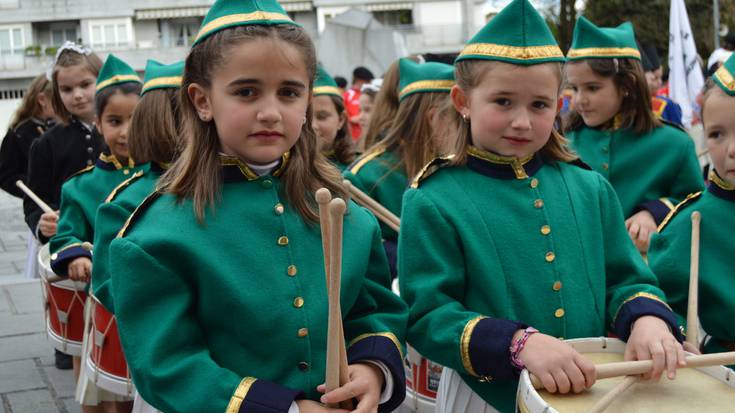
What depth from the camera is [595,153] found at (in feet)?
14.3

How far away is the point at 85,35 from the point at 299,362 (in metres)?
44.7

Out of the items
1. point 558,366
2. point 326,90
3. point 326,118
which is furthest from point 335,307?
point 326,90

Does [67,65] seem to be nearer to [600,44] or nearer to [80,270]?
[80,270]

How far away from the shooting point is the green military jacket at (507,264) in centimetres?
252

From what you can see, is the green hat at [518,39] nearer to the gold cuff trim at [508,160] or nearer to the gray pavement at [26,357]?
the gold cuff trim at [508,160]

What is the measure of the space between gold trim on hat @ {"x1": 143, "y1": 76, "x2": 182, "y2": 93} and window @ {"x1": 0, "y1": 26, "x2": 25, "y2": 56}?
142 ft

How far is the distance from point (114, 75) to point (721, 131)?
315 cm

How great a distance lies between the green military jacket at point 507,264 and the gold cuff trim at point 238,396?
0.58m

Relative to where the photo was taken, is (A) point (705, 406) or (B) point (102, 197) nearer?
(A) point (705, 406)

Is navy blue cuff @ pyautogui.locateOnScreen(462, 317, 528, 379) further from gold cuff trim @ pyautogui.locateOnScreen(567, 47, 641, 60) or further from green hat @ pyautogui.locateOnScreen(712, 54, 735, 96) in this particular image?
gold cuff trim @ pyautogui.locateOnScreen(567, 47, 641, 60)

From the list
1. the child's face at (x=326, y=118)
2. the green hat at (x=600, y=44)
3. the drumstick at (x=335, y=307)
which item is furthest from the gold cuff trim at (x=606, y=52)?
the drumstick at (x=335, y=307)

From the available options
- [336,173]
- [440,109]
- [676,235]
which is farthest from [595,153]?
[336,173]

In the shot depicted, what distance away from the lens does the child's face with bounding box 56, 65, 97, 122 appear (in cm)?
554

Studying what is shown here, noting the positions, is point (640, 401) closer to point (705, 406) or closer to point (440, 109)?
point (705, 406)
